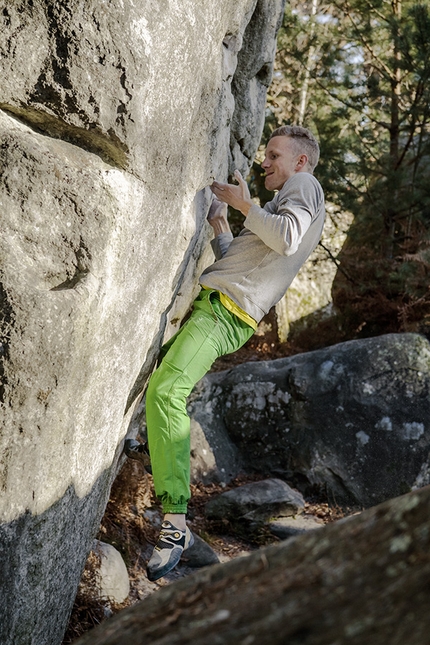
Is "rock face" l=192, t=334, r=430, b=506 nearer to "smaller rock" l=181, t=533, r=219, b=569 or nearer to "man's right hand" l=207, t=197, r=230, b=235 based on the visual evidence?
"smaller rock" l=181, t=533, r=219, b=569

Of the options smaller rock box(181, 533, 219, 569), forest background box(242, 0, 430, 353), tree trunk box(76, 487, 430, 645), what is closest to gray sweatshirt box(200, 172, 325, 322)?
smaller rock box(181, 533, 219, 569)

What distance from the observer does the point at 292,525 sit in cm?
629

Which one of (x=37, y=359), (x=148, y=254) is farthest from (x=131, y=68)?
(x=37, y=359)

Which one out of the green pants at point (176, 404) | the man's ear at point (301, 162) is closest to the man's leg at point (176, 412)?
the green pants at point (176, 404)

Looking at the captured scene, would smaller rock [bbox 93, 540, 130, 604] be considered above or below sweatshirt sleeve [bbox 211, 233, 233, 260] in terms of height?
below

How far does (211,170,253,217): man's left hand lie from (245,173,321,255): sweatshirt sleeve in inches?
6.9

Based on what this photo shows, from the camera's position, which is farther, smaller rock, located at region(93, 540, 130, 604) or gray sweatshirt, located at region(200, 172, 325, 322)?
smaller rock, located at region(93, 540, 130, 604)

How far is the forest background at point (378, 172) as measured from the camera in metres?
9.25

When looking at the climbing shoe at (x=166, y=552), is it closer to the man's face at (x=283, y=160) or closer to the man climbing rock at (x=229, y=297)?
the man climbing rock at (x=229, y=297)

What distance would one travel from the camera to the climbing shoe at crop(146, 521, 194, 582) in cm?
384

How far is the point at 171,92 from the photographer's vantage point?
3.69 metres

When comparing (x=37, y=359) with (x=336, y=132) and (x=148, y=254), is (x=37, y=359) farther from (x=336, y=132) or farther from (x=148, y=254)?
(x=336, y=132)

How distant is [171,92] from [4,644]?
290 centimetres

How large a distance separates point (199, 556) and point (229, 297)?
7.36ft
